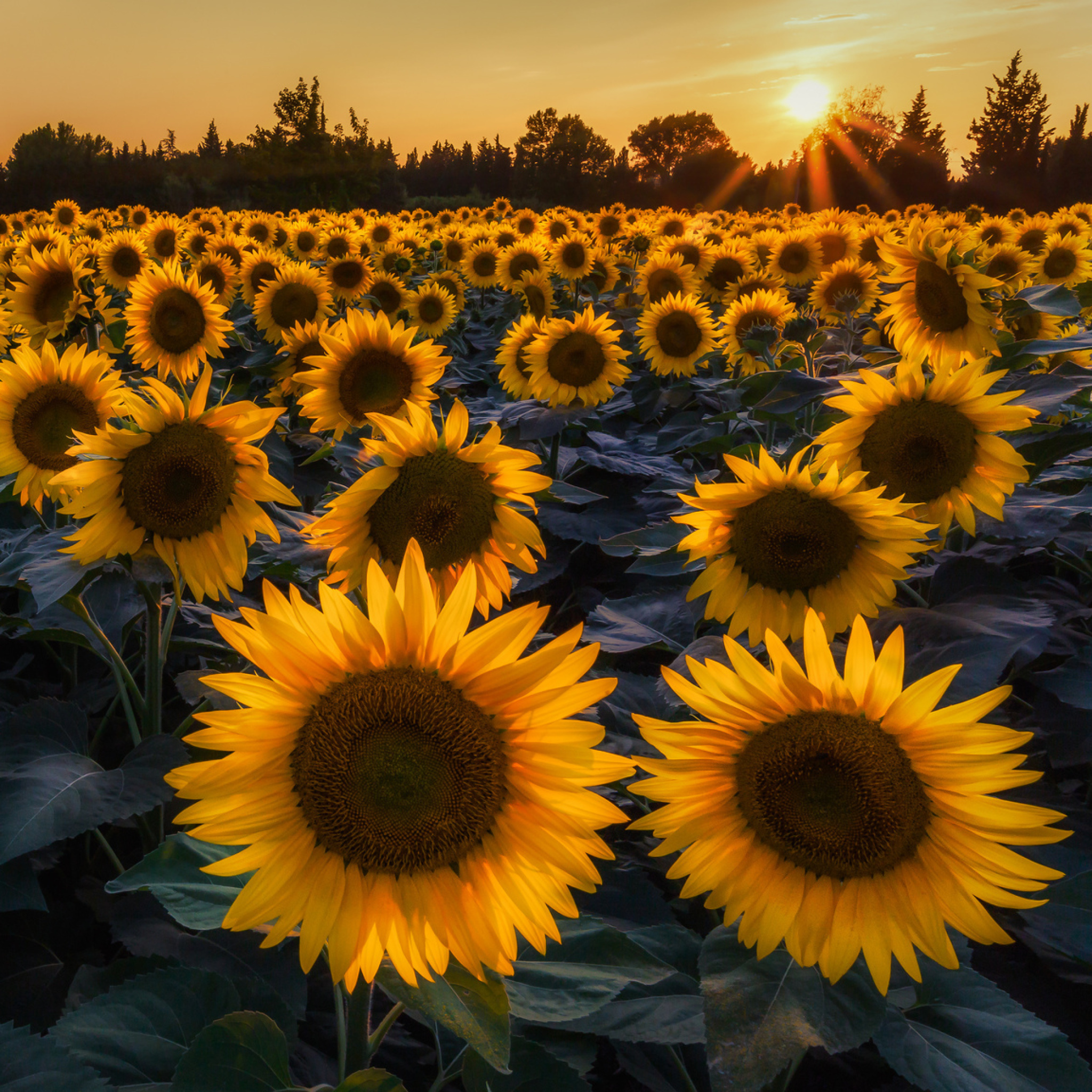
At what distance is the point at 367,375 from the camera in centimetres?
323

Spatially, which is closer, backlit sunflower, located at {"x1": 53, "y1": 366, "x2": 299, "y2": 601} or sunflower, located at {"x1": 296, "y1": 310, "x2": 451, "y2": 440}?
backlit sunflower, located at {"x1": 53, "y1": 366, "x2": 299, "y2": 601}

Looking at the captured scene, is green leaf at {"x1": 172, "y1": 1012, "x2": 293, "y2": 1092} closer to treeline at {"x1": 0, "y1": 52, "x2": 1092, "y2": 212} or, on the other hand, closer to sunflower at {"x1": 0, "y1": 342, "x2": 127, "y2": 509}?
sunflower at {"x1": 0, "y1": 342, "x2": 127, "y2": 509}

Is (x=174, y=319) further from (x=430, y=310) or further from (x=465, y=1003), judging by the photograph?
(x=465, y=1003)

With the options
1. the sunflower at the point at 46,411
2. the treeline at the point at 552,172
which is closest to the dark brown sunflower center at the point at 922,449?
the sunflower at the point at 46,411

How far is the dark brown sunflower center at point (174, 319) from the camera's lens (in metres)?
4.57

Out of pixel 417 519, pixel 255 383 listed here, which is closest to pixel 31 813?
pixel 417 519

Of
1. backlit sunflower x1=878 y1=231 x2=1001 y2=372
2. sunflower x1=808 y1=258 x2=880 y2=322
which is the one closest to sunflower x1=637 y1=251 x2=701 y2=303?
sunflower x1=808 y1=258 x2=880 y2=322

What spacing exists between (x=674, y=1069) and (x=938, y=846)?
815mm

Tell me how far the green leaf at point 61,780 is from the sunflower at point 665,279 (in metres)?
5.97

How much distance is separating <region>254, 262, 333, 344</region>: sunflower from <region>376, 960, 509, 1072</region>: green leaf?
5104 mm

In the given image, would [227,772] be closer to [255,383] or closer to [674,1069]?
[674,1069]

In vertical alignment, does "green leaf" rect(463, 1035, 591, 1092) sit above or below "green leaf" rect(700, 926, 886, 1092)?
below

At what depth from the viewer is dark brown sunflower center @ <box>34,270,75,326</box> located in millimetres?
4758

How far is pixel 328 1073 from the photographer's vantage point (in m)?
1.69
